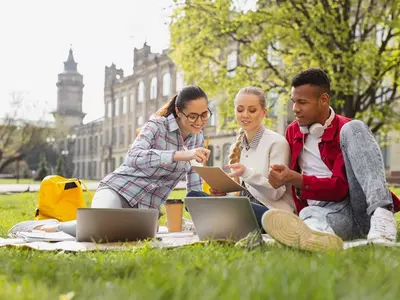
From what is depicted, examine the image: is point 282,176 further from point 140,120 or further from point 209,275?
point 140,120

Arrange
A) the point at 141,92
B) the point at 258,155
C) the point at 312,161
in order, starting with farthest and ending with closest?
the point at 141,92 → the point at 258,155 → the point at 312,161

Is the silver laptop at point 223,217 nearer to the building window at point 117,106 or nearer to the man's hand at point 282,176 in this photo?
the man's hand at point 282,176

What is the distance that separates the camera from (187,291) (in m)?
1.91

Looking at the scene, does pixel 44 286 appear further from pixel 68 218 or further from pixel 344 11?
pixel 344 11

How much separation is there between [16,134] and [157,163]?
161ft

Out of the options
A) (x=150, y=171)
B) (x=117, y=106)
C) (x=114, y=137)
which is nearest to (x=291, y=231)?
(x=150, y=171)

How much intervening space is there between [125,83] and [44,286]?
174ft

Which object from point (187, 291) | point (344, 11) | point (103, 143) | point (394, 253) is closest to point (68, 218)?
point (394, 253)

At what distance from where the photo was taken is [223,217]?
149 inches

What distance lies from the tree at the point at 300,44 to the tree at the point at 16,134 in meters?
36.6

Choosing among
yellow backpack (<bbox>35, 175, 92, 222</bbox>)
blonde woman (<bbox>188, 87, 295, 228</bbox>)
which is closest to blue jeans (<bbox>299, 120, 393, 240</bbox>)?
blonde woman (<bbox>188, 87, 295, 228</bbox>)

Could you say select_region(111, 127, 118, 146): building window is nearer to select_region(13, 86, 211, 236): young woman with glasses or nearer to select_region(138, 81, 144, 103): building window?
select_region(138, 81, 144, 103): building window

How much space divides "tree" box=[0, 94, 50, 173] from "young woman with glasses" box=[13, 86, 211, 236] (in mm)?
46872

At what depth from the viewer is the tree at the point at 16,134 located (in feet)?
165
